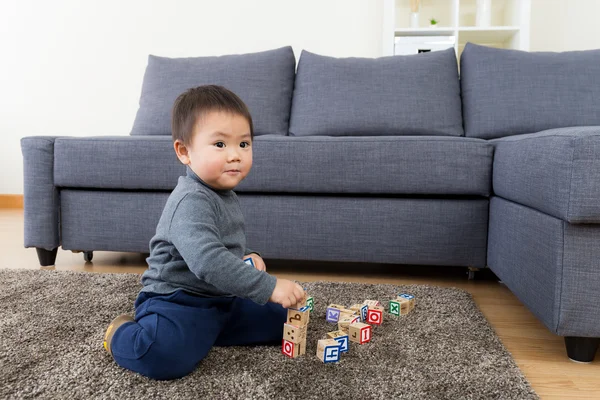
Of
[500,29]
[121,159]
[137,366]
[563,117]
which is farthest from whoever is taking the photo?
[500,29]

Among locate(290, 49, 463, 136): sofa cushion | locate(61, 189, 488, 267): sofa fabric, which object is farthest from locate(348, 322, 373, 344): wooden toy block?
locate(290, 49, 463, 136): sofa cushion

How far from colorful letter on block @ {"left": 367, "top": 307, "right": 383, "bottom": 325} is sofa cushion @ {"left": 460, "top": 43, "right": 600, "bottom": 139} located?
122cm

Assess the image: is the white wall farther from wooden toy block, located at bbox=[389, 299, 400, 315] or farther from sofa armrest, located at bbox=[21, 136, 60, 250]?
wooden toy block, located at bbox=[389, 299, 400, 315]

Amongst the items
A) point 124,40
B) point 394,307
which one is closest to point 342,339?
point 394,307

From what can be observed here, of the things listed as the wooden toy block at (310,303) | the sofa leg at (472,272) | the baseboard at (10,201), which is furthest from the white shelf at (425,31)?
the baseboard at (10,201)

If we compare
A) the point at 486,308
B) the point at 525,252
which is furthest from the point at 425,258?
the point at 525,252

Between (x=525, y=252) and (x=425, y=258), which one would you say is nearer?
(x=525, y=252)

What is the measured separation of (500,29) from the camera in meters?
3.01

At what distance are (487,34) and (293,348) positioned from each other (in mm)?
2764

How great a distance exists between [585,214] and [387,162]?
788mm

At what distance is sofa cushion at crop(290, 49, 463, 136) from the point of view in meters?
2.21

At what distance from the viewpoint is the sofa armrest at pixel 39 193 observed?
1.86 meters

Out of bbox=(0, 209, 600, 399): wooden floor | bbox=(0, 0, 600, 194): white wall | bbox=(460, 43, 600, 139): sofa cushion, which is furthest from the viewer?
bbox=(0, 0, 600, 194): white wall

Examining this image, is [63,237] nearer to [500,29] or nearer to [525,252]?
[525,252]
